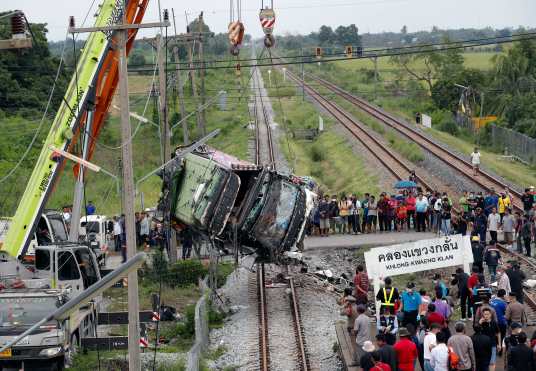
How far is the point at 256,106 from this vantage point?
282 ft

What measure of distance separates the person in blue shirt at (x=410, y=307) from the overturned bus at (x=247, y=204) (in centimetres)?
696

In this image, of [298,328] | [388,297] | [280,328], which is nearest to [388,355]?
[388,297]

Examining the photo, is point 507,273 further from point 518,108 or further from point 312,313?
point 518,108

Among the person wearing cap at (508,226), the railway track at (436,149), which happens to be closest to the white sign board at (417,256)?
the person wearing cap at (508,226)

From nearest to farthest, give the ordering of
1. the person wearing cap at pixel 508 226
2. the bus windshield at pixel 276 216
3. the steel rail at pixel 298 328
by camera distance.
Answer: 1. the steel rail at pixel 298 328
2. the bus windshield at pixel 276 216
3. the person wearing cap at pixel 508 226

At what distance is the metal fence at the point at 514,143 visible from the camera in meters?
53.2

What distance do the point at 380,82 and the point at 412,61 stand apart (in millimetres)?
4316

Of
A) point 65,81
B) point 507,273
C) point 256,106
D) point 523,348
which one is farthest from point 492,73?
point 523,348

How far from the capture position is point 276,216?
1053 inches

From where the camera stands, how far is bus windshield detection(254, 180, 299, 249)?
26.7m

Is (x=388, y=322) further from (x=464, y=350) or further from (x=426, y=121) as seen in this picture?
(x=426, y=121)

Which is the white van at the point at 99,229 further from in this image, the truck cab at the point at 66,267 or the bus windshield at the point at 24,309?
the bus windshield at the point at 24,309

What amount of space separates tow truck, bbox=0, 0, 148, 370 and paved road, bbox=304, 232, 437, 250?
28.4 ft

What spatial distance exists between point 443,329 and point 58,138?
11626 mm
